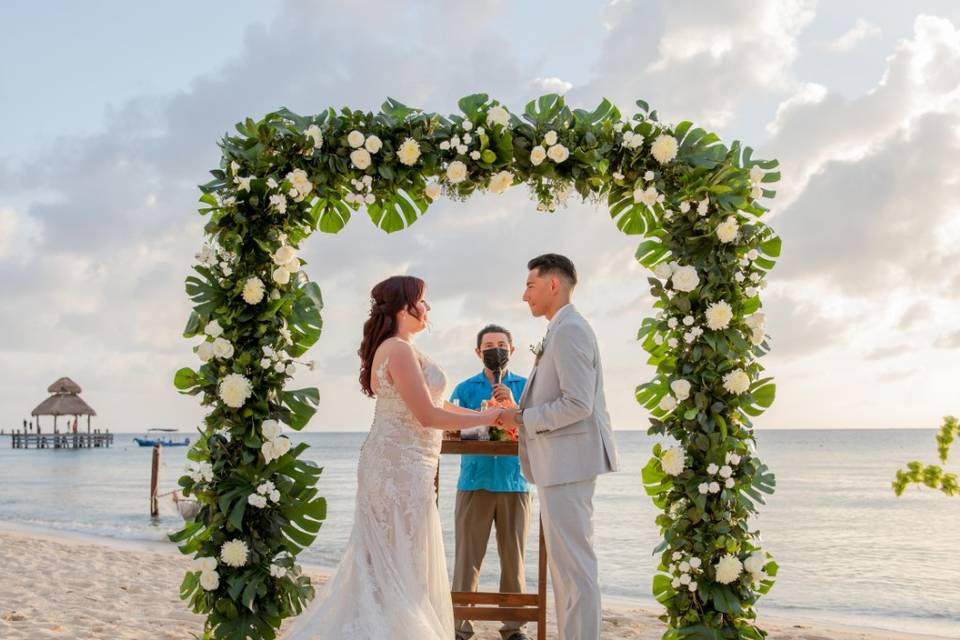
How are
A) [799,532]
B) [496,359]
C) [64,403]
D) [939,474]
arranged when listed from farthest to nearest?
[64,403], [799,532], [496,359], [939,474]

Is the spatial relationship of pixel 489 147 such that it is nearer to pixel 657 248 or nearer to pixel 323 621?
pixel 657 248

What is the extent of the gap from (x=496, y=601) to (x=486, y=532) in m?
0.77

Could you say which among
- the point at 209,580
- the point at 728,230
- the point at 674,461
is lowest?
the point at 209,580

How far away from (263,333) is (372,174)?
1136 millimetres

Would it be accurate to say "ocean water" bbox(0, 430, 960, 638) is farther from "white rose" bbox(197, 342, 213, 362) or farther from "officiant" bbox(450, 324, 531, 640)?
"white rose" bbox(197, 342, 213, 362)

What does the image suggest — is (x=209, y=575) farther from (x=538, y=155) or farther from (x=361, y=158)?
(x=538, y=155)

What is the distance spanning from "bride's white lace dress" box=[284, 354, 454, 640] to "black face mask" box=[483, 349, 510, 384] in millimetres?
1019

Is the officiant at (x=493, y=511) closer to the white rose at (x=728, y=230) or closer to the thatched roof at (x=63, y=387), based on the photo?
the white rose at (x=728, y=230)

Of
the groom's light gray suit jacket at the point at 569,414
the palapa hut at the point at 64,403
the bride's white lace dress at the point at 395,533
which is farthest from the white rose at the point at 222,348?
the palapa hut at the point at 64,403

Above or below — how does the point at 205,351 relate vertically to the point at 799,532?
above

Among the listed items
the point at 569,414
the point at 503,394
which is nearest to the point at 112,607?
the point at 503,394

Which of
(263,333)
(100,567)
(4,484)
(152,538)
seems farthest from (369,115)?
(4,484)

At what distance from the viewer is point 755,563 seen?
199 inches

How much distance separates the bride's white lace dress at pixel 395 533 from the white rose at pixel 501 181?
1.16 meters
